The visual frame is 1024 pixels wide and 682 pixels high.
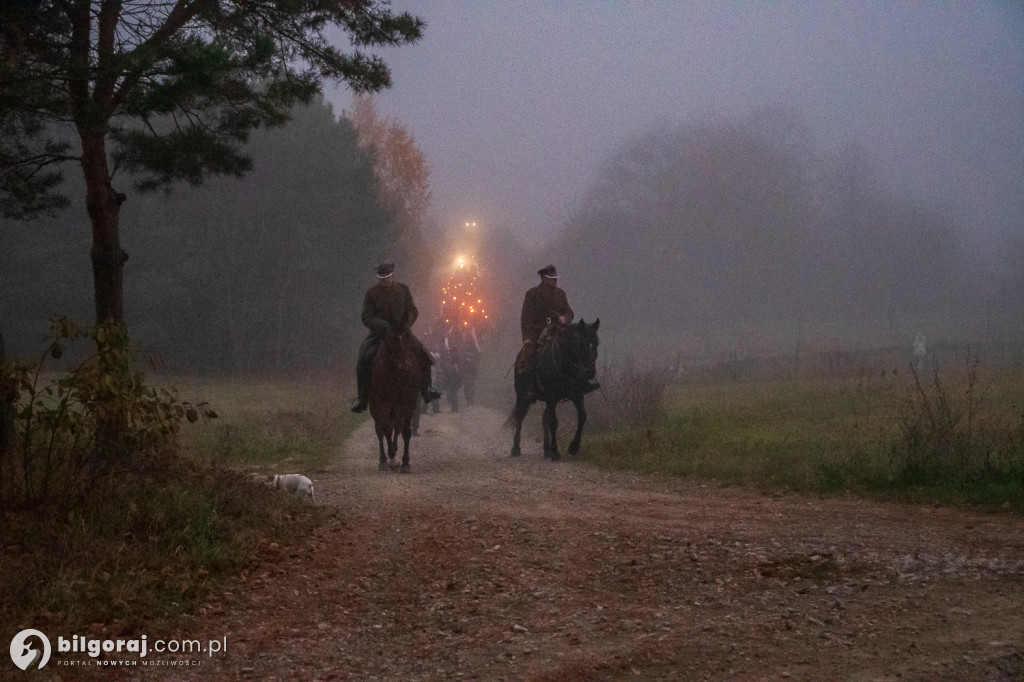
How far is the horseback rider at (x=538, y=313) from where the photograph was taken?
48.4 feet

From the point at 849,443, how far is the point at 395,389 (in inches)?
247

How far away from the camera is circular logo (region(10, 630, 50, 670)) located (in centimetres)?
476

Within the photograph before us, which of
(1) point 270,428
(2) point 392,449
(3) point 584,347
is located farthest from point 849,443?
(1) point 270,428

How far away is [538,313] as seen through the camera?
14.9 m

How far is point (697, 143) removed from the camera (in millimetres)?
58125

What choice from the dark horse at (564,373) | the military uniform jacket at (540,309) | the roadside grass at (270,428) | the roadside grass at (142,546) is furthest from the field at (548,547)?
the military uniform jacket at (540,309)

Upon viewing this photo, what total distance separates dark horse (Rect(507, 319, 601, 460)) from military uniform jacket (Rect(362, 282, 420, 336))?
2.38 meters

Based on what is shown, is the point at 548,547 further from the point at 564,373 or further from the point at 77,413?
the point at 564,373

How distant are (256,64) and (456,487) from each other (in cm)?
517

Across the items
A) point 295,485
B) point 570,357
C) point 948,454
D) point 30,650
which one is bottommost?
point 30,650

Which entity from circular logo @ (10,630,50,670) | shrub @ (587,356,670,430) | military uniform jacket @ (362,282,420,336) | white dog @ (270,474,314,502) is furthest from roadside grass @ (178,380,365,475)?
→ shrub @ (587,356,670,430)

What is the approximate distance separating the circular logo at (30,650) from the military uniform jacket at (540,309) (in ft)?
33.9

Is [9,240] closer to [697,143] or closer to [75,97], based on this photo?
[75,97]

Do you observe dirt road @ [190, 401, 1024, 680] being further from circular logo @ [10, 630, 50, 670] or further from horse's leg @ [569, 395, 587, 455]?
horse's leg @ [569, 395, 587, 455]
